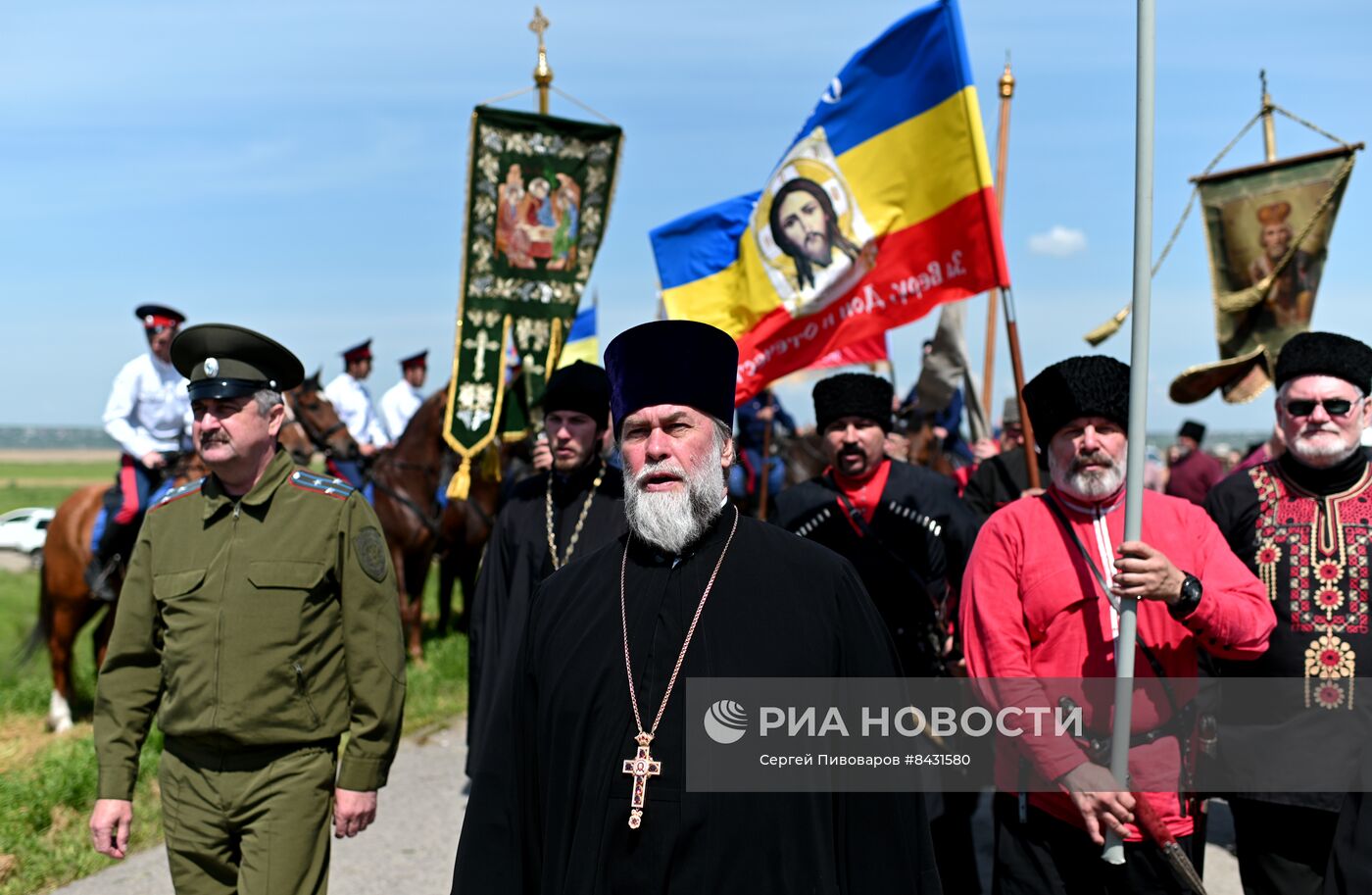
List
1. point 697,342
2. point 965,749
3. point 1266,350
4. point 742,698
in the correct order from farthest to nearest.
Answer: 1. point 1266,350
2. point 965,749
3. point 697,342
4. point 742,698

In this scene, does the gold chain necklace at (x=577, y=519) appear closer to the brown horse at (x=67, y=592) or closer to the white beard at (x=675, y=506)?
the white beard at (x=675, y=506)

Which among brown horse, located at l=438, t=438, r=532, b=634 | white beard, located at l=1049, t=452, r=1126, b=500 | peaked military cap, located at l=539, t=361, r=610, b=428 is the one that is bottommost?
brown horse, located at l=438, t=438, r=532, b=634

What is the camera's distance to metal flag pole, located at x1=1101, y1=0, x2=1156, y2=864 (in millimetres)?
3031

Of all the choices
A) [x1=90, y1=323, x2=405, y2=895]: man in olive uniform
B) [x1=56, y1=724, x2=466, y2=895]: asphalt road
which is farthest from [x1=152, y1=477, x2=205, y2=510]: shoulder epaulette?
[x1=56, y1=724, x2=466, y2=895]: asphalt road

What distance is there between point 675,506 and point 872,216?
377cm

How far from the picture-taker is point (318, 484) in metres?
3.84

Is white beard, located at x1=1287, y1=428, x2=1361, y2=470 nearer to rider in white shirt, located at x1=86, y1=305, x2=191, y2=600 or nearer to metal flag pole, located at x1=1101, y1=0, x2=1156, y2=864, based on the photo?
metal flag pole, located at x1=1101, y1=0, x2=1156, y2=864

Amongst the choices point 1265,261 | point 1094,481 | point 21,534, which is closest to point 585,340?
point 1265,261

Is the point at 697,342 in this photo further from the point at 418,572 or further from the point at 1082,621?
the point at 418,572

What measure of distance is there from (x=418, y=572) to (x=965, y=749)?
701 centimetres

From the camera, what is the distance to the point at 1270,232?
6535mm

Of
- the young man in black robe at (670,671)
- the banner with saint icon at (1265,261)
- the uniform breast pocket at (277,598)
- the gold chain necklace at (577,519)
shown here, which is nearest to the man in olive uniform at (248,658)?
the uniform breast pocket at (277,598)

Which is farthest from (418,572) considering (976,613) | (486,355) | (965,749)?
(976,613)

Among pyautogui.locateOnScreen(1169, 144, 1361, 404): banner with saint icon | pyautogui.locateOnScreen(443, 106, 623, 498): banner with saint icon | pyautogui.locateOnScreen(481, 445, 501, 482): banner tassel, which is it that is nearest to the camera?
pyautogui.locateOnScreen(1169, 144, 1361, 404): banner with saint icon
